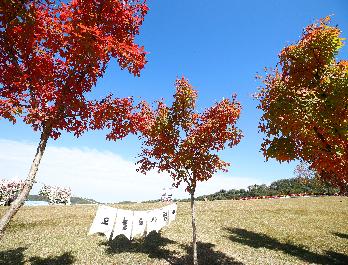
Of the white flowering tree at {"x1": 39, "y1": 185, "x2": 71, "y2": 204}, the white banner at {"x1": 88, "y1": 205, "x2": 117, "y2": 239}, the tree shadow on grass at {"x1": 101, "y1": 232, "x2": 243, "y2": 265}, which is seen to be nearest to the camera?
the tree shadow on grass at {"x1": 101, "y1": 232, "x2": 243, "y2": 265}

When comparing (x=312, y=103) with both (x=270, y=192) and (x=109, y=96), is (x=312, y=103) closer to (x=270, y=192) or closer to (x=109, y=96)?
(x=109, y=96)

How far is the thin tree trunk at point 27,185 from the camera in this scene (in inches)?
364

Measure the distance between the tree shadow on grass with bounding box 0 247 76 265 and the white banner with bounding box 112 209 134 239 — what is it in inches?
Answer: 102

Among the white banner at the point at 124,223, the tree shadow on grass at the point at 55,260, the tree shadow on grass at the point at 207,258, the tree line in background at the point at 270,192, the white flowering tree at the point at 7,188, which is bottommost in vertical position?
the tree shadow on grass at the point at 55,260

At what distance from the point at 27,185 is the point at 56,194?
38253mm

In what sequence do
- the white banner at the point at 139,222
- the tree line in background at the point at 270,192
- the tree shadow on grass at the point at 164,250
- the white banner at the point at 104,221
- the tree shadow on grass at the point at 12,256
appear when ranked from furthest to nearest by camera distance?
the tree line in background at the point at 270,192, the white banner at the point at 139,222, the white banner at the point at 104,221, the tree shadow on grass at the point at 164,250, the tree shadow on grass at the point at 12,256

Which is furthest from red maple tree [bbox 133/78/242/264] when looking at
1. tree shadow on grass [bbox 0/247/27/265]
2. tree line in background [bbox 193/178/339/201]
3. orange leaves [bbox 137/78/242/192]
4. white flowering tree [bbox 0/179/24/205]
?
tree line in background [bbox 193/178/339/201]

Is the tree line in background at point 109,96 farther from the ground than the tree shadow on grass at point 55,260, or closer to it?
farther from the ground

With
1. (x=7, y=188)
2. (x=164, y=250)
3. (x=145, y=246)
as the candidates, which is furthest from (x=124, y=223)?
(x=7, y=188)

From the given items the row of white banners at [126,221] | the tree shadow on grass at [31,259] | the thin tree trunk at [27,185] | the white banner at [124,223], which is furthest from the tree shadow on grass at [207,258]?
the thin tree trunk at [27,185]

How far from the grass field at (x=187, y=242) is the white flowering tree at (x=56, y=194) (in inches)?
805

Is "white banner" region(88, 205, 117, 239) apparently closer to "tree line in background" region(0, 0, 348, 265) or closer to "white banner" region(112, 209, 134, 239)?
"white banner" region(112, 209, 134, 239)

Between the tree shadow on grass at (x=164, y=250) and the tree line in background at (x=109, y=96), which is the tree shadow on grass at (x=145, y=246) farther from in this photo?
the tree line in background at (x=109, y=96)

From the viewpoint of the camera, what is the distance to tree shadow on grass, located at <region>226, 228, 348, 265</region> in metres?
15.9
